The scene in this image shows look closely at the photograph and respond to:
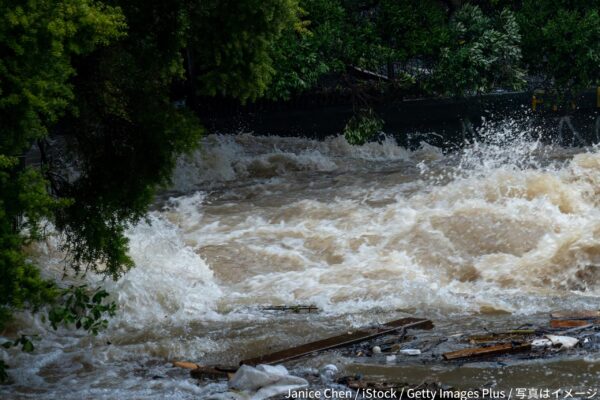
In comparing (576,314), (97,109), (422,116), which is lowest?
(576,314)

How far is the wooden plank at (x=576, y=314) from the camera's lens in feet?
25.6

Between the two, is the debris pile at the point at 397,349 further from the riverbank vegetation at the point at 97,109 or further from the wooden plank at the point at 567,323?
the riverbank vegetation at the point at 97,109

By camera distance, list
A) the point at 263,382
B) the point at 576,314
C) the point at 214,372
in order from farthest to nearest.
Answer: the point at 576,314
the point at 214,372
the point at 263,382

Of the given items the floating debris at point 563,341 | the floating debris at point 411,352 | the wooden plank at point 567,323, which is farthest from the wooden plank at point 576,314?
the floating debris at point 411,352

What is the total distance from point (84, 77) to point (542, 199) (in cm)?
594

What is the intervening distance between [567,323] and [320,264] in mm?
3383

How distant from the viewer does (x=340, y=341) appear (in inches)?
293

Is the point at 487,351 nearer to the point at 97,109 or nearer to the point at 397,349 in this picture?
the point at 397,349

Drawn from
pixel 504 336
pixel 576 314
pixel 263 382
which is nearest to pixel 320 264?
pixel 576 314

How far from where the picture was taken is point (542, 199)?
37.8 ft

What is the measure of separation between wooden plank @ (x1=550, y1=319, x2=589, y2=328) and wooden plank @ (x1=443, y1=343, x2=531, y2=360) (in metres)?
0.67

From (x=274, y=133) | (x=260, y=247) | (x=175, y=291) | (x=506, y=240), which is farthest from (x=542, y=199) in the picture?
(x=274, y=133)

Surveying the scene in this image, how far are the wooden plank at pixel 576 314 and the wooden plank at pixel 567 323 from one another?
0.48 feet

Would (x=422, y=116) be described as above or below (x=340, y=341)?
above
